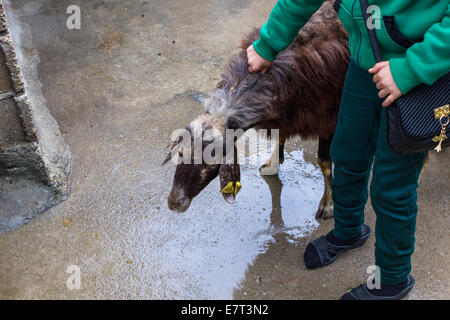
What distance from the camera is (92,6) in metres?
5.38

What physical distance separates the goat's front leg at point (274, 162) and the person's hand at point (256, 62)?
1016 mm

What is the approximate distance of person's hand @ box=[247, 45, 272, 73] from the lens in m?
2.44

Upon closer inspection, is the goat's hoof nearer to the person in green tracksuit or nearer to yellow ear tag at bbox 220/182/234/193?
the person in green tracksuit

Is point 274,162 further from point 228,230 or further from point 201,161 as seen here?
point 201,161

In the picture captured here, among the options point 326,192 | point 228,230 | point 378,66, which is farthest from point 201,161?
point 326,192

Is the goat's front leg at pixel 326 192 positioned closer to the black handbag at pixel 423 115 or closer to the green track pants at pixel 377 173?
the green track pants at pixel 377 173

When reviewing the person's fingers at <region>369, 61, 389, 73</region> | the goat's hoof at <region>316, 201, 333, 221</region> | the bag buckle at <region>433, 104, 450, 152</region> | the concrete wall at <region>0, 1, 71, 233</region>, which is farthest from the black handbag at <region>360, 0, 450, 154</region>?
the concrete wall at <region>0, 1, 71, 233</region>

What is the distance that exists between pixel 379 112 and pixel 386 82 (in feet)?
1.18

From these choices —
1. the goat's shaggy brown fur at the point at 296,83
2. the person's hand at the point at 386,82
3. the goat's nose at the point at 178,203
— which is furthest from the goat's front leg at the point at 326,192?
the person's hand at the point at 386,82

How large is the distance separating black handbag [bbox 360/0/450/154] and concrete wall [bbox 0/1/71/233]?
214 cm

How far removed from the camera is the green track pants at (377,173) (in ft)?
6.58

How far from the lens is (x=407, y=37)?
1.74 metres

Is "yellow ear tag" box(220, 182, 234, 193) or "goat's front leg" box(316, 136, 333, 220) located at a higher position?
"yellow ear tag" box(220, 182, 234, 193)

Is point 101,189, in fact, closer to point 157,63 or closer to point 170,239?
point 170,239
